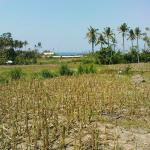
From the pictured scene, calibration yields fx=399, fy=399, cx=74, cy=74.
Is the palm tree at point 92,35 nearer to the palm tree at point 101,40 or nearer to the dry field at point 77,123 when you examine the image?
the palm tree at point 101,40

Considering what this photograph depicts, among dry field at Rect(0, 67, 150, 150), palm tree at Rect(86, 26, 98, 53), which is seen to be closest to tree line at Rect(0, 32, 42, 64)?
palm tree at Rect(86, 26, 98, 53)

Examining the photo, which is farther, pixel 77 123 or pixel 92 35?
pixel 92 35

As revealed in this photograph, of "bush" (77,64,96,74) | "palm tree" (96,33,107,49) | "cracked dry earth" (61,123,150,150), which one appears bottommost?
"cracked dry earth" (61,123,150,150)

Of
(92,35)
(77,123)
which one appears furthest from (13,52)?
(77,123)

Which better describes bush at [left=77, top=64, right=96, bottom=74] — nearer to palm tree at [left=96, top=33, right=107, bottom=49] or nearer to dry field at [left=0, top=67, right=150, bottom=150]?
dry field at [left=0, top=67, right=150, bottom=150]

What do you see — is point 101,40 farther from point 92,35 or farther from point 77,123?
point 77,123

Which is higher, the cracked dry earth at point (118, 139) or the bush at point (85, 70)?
the bush at point (85, 70)

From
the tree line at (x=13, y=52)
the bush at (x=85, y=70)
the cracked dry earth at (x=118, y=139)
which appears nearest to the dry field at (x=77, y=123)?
the cracked dry earth at (x=118, y=139)

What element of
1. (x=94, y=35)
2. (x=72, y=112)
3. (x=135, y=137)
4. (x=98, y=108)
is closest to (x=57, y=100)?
(x=98, y=108)

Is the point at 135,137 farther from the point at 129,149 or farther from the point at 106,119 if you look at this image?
the point at 106,119

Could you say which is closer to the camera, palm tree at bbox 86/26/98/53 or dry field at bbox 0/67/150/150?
dry field at bbox 0/67/150/150

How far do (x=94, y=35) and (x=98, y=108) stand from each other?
54.1 m

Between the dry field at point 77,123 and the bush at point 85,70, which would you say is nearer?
the dry field at point 77,123

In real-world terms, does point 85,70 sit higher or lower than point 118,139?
higher
